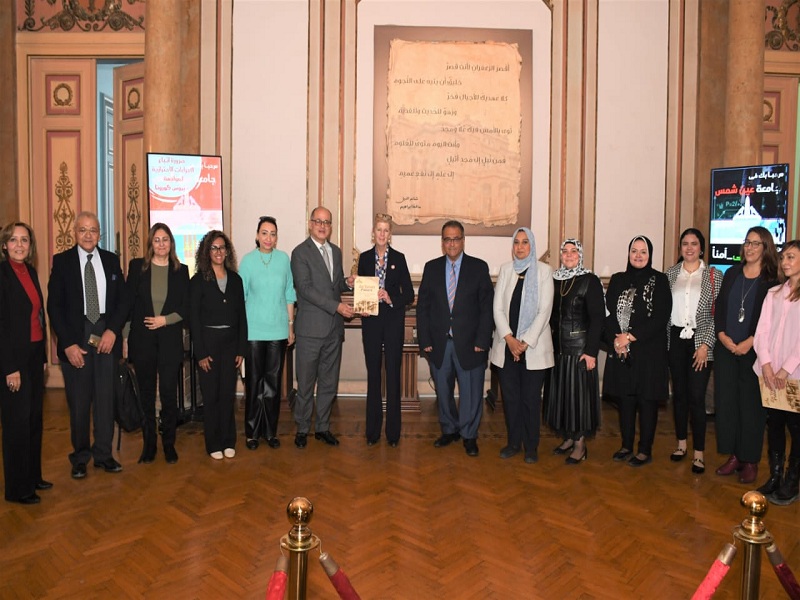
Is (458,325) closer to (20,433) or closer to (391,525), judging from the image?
(391,525)

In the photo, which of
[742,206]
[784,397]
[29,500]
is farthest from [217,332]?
[742,206]

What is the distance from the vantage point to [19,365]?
3.72 meters

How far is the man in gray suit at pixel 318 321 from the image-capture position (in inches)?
193

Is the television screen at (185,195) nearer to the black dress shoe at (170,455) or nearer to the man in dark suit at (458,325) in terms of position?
the black dress shoe at (170,455)


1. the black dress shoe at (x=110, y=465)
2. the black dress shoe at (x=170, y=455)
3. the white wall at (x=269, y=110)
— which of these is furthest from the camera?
the white wall at (x=269, y=110)

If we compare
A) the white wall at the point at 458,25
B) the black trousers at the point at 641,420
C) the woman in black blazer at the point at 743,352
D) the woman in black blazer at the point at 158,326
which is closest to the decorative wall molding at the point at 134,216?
the white wall at the point at 458,25

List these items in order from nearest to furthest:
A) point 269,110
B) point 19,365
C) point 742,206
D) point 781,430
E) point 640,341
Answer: point 19,365
point 781,430
point 640,341
point 742,206
point 269,110

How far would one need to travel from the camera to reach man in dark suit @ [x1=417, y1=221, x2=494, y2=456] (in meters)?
4.80

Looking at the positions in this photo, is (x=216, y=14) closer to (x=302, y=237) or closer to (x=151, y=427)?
(x=302, y=237)

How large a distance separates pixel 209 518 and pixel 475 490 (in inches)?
60.0

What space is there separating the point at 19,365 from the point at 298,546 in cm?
254

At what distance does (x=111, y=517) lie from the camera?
3.57 m

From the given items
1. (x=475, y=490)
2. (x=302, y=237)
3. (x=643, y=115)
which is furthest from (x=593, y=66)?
(x=475, y=490)

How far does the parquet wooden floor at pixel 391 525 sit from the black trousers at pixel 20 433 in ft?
0.45
